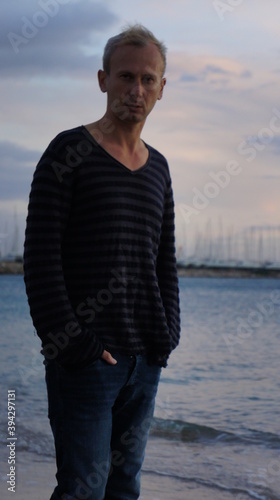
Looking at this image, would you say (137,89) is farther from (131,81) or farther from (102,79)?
(102,79)

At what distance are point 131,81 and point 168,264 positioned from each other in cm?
66

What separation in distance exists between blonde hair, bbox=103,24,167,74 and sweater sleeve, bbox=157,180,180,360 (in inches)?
19.9

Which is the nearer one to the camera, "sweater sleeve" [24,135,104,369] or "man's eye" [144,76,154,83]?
"sweater sleeve" [24,135,104,369]

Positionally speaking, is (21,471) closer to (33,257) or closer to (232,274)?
(33,257)

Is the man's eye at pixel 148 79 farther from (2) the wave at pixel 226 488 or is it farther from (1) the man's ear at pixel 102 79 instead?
(2) the wave at pixel 226 488

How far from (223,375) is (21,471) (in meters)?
8.48

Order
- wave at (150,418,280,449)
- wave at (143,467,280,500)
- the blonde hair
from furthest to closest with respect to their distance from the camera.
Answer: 1. wave at (150,418,280,449)
2. wave at (143,467,280,500)
3. the blonde hair

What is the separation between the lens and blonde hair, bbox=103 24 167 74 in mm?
2361

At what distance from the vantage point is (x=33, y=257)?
86.7 inches

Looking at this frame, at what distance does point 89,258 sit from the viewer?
7.43 feet

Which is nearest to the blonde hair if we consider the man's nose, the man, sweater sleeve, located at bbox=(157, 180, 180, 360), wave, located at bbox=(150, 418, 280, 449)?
the man

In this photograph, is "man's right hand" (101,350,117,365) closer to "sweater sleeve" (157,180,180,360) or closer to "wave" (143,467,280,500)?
"sweater sleeve" (157,180,180,360)

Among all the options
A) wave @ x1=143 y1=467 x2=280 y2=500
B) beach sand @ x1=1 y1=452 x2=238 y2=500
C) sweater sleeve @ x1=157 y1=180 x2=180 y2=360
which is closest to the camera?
sweater sleeve @ x1=157 y1=180 x2=180 y2=360

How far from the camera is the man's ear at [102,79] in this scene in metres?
2.44
